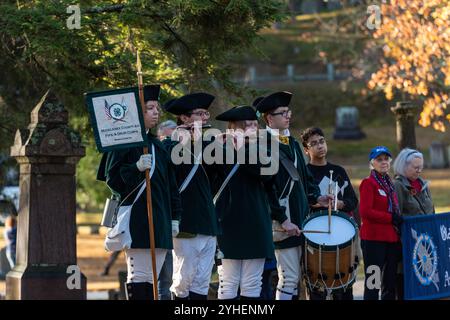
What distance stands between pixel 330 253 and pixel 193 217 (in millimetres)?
1399

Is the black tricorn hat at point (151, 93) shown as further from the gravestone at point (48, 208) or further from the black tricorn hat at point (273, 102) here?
the gravestone at point (48, 208)

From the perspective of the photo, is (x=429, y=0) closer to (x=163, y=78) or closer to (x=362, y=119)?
(x=163, y=78)

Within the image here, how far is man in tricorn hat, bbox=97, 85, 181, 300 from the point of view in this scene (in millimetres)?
9844

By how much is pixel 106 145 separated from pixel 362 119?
45607 millimetres

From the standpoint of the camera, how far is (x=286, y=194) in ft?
35.9

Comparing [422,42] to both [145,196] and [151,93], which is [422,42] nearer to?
[151,93]

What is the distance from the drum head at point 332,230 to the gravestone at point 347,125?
39790 mm

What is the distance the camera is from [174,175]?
10.2 m

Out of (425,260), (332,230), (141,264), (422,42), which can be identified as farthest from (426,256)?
(422,42)

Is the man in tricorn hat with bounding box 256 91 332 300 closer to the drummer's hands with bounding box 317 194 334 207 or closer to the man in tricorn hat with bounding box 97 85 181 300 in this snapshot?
the drummer's hands with bounding box 317 194 334 207

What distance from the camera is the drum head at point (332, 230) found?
10766 mm

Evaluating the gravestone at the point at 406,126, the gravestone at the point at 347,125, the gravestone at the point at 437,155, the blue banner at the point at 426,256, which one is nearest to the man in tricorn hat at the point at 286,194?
the blue banner at the point at 426,256
